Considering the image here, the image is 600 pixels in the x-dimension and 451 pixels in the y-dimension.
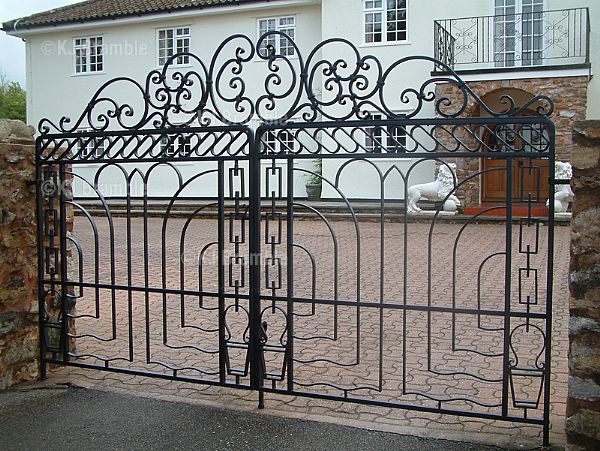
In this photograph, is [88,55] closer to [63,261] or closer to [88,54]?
[88,54]

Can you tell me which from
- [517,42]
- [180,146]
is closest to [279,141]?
[180,146]

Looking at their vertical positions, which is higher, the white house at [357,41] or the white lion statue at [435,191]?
the white house at [357,41]

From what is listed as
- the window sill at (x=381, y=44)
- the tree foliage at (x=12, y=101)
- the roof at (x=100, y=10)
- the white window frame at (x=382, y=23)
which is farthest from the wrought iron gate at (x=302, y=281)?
the tree foliage at (x=12, y=101)

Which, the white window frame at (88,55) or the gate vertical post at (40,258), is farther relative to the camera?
the white window frame at (88,55)

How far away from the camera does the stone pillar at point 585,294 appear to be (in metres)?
3.36

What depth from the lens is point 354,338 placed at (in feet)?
20.8

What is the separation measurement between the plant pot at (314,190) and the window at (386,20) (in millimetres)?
4436

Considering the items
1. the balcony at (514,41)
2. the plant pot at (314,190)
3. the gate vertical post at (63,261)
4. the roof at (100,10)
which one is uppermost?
the roof at (100,10)

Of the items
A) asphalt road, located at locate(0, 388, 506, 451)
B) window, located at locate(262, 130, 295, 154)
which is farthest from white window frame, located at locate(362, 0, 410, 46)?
asphalt road, located at locate(0, 388, 506, 451)

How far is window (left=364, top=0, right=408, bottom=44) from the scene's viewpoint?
19.0 metres

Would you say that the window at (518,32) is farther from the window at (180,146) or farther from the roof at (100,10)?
the window at (180,146)

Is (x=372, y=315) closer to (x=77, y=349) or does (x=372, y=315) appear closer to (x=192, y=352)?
(x=192, y=352)

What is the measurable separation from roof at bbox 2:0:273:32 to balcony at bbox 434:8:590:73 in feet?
21.5

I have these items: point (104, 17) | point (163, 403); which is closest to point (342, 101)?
point (163, 403)
